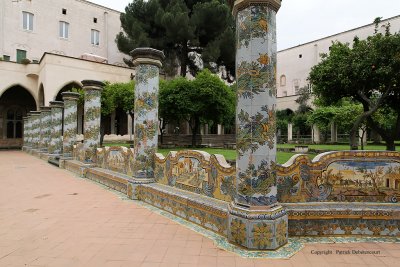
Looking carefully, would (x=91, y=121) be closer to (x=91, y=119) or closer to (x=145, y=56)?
(x=91, y=119)

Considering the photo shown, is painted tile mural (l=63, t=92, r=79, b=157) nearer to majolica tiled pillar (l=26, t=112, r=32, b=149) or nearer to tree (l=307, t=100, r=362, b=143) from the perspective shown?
majolica tiled pillar (l=26, t=112, r=32, b=149)

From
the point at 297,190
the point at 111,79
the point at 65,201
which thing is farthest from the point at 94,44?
the point at 297,190

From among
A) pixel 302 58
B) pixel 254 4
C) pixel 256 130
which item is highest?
pixel 302 58

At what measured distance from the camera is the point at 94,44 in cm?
3200

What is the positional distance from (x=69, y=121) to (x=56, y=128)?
2.53 metres

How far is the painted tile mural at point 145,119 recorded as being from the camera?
6.42 metres

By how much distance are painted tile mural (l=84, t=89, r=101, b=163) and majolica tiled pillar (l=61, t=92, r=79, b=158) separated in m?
3.08

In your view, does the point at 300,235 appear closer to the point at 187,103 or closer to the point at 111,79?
the point at 187,103

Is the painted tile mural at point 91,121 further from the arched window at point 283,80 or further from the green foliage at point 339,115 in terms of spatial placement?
the arched window at point 283,80

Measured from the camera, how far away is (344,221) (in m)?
4.00

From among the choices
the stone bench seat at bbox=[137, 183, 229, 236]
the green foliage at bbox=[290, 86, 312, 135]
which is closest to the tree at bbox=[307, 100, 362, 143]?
the green foliage at bbox=[290, 86, 312, 135]

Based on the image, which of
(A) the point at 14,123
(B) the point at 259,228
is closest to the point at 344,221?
(B) the point at 259,228

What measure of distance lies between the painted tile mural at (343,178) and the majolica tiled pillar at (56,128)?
13.3 meters

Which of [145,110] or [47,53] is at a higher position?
[47,53]
